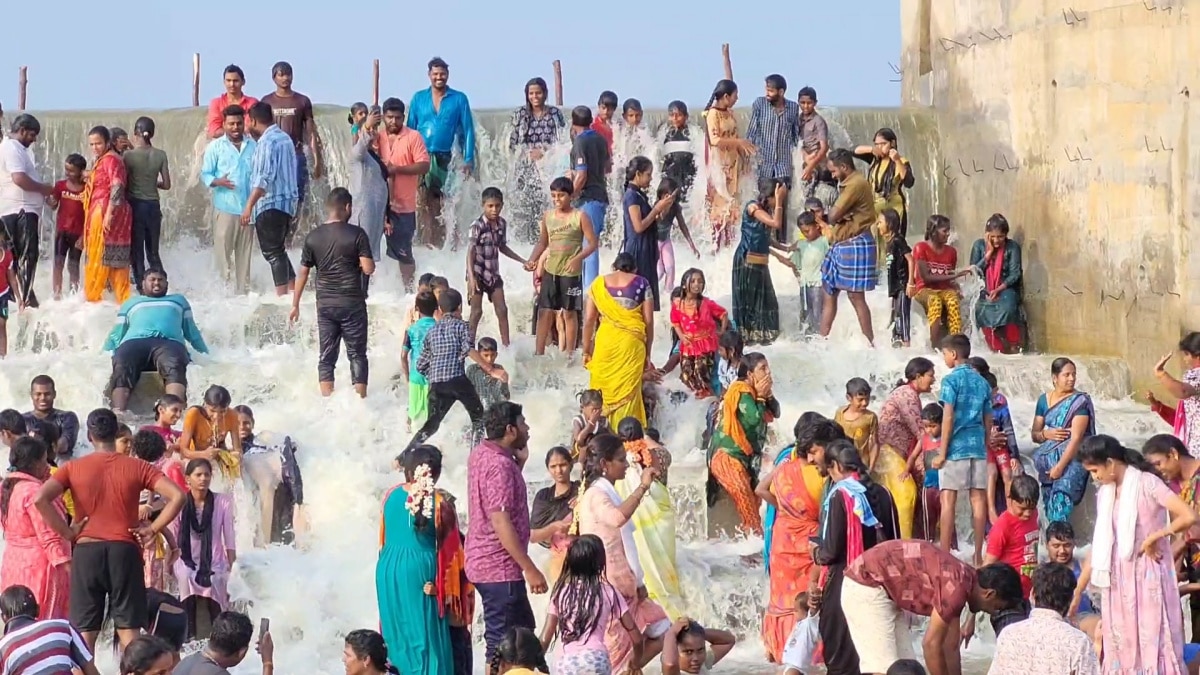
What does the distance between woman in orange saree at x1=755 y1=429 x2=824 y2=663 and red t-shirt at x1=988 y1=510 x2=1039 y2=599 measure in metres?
1.17

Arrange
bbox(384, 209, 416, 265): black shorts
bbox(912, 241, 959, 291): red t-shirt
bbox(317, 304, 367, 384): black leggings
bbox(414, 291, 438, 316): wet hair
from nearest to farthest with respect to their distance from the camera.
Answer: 1. bbox(414, 291, 438, 316): wet hair
2. bbox(317, 304, 367, 384): black leggings
3. bbox(912, 241, 959, 291): red t-shirt
4. bbox(384, 209, 416, 265): black shorts

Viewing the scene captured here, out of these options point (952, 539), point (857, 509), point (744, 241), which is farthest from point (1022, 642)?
point (744, 241)

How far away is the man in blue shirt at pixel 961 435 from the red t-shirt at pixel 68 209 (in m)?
8.20

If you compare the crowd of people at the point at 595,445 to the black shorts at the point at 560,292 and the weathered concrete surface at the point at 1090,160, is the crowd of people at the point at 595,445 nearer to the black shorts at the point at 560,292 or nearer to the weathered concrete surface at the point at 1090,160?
the black shorts at the point at 560,292

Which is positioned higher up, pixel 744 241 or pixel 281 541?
pixel 744 241

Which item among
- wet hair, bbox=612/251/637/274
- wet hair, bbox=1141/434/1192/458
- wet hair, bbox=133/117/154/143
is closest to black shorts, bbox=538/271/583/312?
wet hair, bbox=612/251/637/274

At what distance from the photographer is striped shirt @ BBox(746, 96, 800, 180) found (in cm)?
1948

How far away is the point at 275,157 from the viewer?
17938mm

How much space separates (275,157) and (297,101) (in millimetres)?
1397

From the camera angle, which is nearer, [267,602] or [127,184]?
[267,602]

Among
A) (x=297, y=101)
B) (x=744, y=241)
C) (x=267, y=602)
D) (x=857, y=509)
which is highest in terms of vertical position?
(x=297, y=101)

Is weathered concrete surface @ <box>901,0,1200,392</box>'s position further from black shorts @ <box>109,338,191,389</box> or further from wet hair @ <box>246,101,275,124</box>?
black shorts @ <box>109,338,191,389</box>

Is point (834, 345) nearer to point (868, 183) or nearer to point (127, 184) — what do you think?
point (868, 183)

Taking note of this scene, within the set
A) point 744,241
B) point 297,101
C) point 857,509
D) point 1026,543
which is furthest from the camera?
point 297,101
